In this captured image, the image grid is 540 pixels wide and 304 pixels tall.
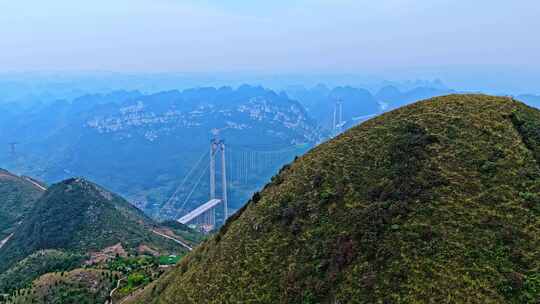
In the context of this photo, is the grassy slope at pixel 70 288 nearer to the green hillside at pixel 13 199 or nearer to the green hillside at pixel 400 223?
the green hillside at pixel 400 223

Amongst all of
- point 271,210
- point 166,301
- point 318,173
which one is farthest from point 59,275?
point 318,173

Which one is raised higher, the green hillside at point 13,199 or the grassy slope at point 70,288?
the grassy slope at point 70,288

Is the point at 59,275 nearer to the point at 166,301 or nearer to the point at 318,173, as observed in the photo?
the point at 166,301

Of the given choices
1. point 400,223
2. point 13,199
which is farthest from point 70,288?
point 13,199

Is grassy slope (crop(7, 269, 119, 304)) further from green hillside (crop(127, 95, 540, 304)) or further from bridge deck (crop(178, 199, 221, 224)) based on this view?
bridge deck (crop(178, 199, 221, 224))

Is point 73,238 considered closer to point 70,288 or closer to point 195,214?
point 70,288

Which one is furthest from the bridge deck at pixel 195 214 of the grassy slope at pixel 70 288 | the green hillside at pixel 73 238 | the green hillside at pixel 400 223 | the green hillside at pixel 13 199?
the green hillside at pixel 400 223
